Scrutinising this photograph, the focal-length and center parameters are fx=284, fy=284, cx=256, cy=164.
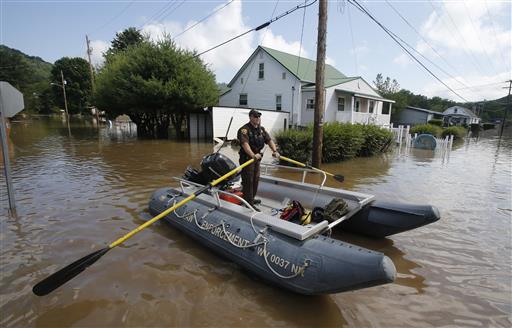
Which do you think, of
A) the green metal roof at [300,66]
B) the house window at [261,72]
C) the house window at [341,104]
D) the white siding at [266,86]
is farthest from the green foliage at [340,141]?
the house window at [261,72]

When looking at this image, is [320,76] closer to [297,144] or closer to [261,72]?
[297,144]

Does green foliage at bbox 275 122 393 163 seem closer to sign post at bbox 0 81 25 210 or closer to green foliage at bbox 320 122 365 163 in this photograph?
green foliage at bbox 320 122 365 163

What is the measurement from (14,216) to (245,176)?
4.65m

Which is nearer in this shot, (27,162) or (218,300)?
(218,300)

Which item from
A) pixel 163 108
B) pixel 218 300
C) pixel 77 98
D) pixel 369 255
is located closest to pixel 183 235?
pixel 218 300

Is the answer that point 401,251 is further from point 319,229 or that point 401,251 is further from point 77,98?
point 77,98

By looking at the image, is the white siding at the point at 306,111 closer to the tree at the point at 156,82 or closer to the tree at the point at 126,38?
the tree at the point at 156,82

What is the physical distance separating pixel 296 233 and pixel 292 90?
792 inches

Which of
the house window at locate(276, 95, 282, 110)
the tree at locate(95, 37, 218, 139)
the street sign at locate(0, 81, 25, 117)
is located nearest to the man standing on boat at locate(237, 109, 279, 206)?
the street sign at locate(0, 81, 25, 117)

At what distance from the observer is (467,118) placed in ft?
191

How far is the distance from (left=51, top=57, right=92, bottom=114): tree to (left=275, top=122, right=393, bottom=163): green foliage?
56943 mm

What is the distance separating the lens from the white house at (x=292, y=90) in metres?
22.0

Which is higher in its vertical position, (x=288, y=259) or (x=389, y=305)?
(x=288, y=259)

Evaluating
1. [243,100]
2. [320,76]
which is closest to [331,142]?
[320,76]
